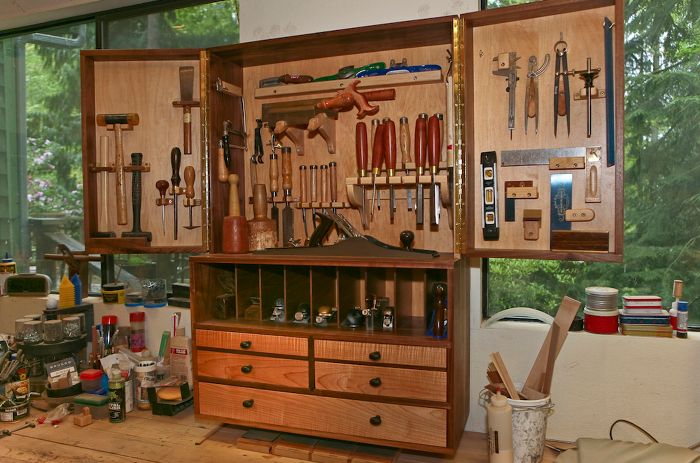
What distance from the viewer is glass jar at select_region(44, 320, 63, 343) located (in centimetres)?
247

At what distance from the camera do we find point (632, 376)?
1902 mm

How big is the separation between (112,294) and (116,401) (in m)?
0.75

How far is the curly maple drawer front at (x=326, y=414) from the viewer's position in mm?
1750

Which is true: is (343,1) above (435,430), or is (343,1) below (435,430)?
above

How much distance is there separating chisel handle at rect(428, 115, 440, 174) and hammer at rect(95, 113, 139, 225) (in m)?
1.28

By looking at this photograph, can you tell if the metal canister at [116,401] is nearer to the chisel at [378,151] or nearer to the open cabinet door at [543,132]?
the chisel at [378,151]

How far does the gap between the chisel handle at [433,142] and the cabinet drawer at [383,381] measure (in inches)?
28.8

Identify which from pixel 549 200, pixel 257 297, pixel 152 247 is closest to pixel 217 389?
pixel 257 297

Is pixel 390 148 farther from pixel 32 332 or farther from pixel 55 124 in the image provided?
pixel 55 124

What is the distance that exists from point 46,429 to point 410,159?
1793 millimetres

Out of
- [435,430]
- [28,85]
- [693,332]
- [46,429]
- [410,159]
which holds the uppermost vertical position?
[28,85]

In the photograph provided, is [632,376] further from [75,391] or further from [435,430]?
[75,391]

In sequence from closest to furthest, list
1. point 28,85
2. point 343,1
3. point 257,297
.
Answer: point 257,297
point 343,1
point 28,85

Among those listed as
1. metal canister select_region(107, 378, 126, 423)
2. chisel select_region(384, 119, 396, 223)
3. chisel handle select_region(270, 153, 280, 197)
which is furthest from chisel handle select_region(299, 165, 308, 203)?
metal canister select_region(107, 378, 126, 423)
